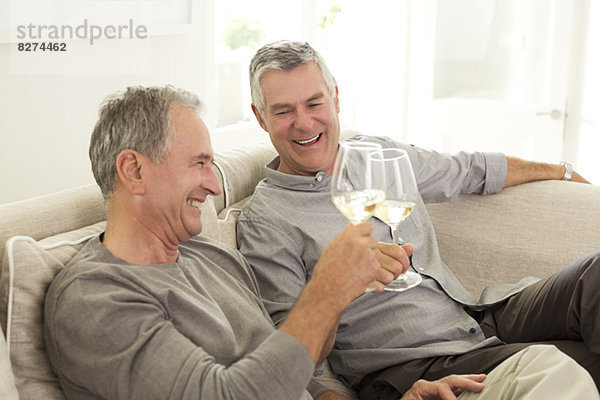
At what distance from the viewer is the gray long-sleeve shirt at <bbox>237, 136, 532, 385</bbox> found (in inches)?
74.7

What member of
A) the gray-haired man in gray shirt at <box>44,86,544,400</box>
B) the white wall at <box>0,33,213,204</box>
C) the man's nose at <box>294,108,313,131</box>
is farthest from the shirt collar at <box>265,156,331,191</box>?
the white wall at <box>0,33,213,204</box>

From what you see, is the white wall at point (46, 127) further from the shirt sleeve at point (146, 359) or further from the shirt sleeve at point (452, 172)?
the shirt sleeve at point (146, 359)

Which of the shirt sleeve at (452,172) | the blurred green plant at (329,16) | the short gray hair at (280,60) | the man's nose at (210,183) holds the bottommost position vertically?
the shirt sleeve at (452,172)

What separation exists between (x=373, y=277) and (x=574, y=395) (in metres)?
0.49

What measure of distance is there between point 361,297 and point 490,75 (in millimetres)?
2785

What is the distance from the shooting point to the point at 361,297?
1946 millimetres

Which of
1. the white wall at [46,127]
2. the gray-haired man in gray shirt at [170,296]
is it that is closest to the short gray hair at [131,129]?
the gray-haired man in gray shirt at [170,296]

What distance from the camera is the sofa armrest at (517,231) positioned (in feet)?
7.67

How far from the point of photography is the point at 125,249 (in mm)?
1484

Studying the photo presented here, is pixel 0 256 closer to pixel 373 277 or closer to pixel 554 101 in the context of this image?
pixel 373 277

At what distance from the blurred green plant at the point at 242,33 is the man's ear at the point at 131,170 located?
7.69ft

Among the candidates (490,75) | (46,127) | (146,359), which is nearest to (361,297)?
(146,359)

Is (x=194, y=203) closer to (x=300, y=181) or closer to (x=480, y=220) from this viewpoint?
(x=300, y=181)

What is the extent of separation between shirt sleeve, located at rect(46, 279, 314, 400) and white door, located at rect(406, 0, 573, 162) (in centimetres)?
329
